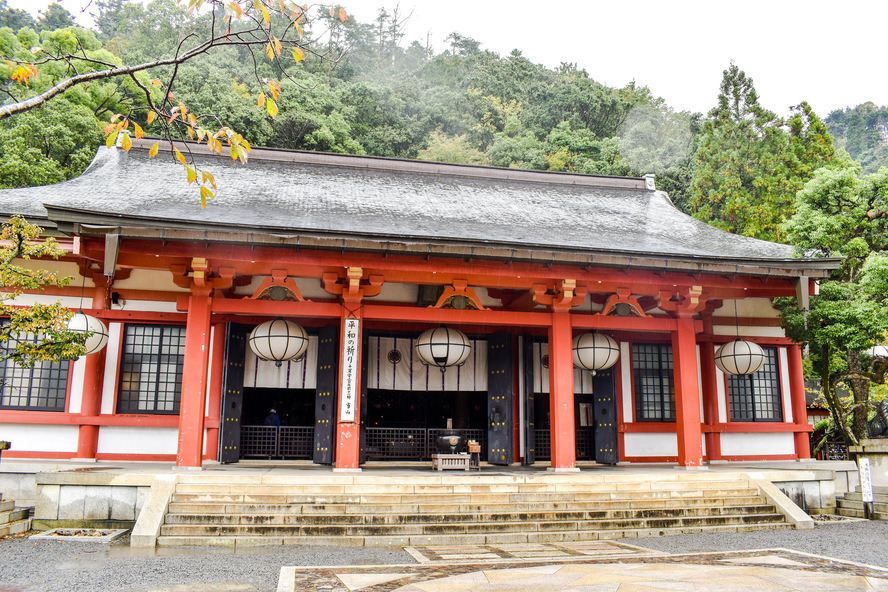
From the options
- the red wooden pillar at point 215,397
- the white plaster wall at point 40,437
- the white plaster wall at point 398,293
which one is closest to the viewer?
the white plaster wall at point 40,437

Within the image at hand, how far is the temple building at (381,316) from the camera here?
956 centimetres

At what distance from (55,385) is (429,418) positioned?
28.7ft

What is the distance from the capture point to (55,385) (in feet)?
35.3

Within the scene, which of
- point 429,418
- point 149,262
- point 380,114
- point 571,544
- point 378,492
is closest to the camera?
point 571,544

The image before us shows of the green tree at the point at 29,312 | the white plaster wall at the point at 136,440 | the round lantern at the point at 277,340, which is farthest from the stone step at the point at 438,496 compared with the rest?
the white plaster wall at the point at 136,440

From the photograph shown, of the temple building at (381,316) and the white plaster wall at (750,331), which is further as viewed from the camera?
the white plaster wall at (750,331)

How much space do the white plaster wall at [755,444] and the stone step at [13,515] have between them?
12280 millimetres

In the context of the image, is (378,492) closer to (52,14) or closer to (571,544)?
(571,544)

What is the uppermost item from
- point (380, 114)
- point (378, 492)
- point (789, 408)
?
point (380, 114)

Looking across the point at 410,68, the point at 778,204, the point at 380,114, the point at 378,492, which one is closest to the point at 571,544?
the point at 378,492

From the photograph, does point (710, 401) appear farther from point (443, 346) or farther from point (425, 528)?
point (425, 528)

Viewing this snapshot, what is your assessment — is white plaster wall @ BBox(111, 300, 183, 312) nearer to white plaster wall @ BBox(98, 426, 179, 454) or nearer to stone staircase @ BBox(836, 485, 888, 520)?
white plaster wall @ BBox(98, 426, 179, 454)

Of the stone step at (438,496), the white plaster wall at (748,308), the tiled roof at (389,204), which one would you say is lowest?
the stone step at (438,496)

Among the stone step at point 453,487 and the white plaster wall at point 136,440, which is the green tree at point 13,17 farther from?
the stone step at point 453,487
